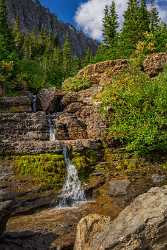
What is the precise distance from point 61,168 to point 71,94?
15.0 meters

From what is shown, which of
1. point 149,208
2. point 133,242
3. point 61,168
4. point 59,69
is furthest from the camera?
point 59,69

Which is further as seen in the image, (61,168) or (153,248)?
(61,168)

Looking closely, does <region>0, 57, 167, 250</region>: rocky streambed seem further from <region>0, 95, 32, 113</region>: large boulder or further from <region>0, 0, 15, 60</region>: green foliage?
<region>0, 0, 15, 60</region>: green foliage

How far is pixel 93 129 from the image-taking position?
1415 inches

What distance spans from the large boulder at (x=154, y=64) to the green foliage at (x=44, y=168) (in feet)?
70.6

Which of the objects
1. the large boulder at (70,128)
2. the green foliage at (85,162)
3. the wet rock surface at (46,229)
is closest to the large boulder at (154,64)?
the large boulder at (70,128)

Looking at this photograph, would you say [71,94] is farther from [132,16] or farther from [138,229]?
[132,16]

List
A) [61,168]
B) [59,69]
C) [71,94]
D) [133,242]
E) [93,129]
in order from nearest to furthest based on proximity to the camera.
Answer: [133,242]
[61,168]
[93,129]
[71,94]
[59,69]

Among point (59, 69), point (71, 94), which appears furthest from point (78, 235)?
point (59, 69)

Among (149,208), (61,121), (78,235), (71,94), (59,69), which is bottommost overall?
(78,235)

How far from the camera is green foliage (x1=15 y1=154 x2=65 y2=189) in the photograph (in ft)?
97.6

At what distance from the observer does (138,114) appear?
36.2 m

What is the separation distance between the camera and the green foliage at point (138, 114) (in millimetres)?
34188

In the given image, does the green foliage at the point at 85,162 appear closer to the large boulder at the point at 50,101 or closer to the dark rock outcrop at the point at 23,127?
the dark rock outcrop at the point at 23,127
